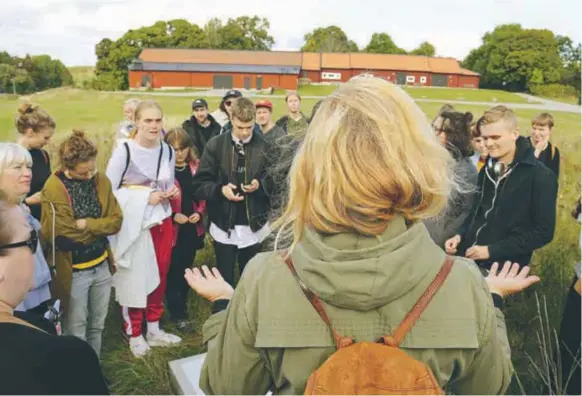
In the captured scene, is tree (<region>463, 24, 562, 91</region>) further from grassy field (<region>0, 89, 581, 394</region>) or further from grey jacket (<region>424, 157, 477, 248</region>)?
grey jacket (<region>424, 157, 477, 248</region>)

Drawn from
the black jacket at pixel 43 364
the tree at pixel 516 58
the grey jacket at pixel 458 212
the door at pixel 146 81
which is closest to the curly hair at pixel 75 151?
the black jacket at pixel 43 364

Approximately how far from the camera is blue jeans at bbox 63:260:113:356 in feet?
10.3

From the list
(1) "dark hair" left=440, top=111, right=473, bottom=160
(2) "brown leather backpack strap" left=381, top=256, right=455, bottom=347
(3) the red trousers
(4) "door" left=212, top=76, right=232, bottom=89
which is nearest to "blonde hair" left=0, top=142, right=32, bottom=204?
(3) the red trousers

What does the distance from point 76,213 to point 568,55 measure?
1219cm

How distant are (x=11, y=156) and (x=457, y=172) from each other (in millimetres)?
2957

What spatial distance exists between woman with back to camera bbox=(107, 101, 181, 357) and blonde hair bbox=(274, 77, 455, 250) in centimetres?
264

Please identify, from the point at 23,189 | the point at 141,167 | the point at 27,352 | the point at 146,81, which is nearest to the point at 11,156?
the point at 23,189

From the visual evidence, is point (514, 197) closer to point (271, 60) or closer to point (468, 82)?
point (271, 60)

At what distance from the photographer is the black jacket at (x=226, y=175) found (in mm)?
3910

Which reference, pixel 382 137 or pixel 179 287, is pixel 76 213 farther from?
pixel 382 137

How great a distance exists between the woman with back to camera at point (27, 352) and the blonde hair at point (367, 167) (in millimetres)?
694

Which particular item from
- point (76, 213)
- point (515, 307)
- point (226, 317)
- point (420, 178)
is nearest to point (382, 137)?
point (420, 178)

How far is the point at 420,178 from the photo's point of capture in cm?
113

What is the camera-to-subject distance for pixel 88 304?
330 centimetres
